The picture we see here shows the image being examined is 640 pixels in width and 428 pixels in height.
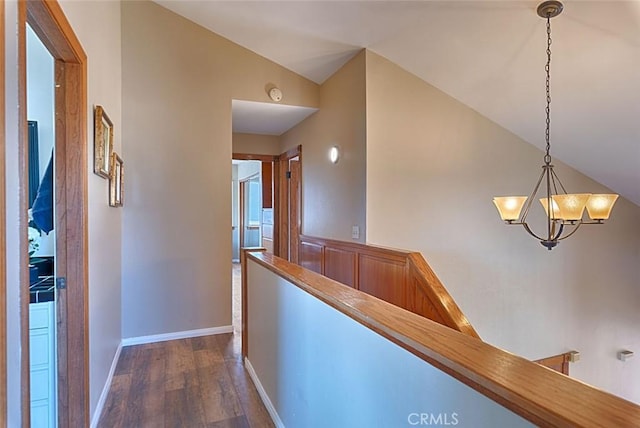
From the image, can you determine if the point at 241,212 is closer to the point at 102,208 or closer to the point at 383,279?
the point at 102,208

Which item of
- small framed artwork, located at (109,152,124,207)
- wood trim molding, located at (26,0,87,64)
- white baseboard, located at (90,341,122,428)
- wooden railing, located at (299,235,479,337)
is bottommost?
A: white baseboard, located at (90,341,122,428)

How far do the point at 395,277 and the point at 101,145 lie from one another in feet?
6.60

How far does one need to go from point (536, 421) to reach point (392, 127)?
307 centimetres

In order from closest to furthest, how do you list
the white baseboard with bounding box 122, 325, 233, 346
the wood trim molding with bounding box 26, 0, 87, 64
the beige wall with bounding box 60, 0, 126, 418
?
the wood trim molding with bounding box 26, 0, 87, 64, the beige wall with bounding box 60, 0, 126, 418, the white baseboard with bounding box 122, 325, 233, 346

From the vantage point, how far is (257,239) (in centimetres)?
882

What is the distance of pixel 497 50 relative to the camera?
2.98 metres

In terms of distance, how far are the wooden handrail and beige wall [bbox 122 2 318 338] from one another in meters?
2.83

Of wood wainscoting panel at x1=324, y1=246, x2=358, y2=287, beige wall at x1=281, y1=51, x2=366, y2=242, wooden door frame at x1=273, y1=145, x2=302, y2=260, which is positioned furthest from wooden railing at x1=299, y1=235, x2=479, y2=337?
wooden door frame at x1=273, y1=145, x2=302, y2=260

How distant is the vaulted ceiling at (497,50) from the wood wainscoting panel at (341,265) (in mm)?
1849

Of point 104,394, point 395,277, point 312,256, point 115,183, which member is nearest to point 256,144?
point 312,256

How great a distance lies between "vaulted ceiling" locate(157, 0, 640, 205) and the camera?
261cm

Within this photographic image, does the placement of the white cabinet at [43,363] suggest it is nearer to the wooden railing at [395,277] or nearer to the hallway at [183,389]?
the hallway at [183,389]

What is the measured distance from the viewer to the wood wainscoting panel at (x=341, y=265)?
308 centimetres

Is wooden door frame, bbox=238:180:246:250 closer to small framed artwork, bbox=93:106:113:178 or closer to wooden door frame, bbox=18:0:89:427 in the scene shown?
small framed artwork, bbox=93:106:113:178
